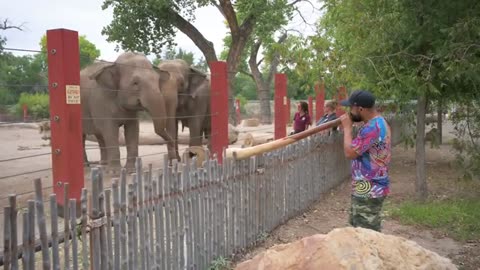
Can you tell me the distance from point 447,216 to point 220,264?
3681 millimetres

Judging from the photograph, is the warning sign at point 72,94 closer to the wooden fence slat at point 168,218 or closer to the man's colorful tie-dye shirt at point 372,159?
the wooden fence slat at point 168,218

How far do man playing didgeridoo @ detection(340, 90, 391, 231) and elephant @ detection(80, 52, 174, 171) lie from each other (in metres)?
4.73

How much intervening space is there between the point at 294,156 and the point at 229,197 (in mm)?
1982

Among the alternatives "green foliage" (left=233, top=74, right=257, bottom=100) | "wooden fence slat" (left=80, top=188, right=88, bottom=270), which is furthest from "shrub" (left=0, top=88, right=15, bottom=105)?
"green foliage" (left=233, top=74, right=257, bottom=100)

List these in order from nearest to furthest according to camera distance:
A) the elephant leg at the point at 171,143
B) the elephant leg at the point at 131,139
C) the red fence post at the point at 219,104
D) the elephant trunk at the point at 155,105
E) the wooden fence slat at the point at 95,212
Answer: the wooden fence slat at the point at 95,212, the red fence post at the point at 219,104, the elephant trunk at the point at 155,105, the elephant leg at the point at 131,139, the elephant leg at the point at 171,143

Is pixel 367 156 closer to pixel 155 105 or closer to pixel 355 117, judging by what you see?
pixel 355 117

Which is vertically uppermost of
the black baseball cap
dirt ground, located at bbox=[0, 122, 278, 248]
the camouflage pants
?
the black baseball cap

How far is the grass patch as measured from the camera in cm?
629

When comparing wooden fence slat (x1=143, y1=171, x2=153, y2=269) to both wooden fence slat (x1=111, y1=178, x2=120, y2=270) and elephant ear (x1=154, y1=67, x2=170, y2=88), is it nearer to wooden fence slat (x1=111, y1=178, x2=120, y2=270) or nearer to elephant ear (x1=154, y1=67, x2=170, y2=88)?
wooden fence slat (x1=111, y1=178, x2=120, y2=270)

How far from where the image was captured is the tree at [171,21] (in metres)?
19.7

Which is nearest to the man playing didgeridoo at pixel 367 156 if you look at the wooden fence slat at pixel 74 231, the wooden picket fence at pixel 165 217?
the wooden picket fence at pixel 165 217

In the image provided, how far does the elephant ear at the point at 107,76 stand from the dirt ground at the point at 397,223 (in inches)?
162

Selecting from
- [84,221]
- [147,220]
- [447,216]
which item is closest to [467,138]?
[447,216]

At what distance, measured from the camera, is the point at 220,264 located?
4727 millimetres
